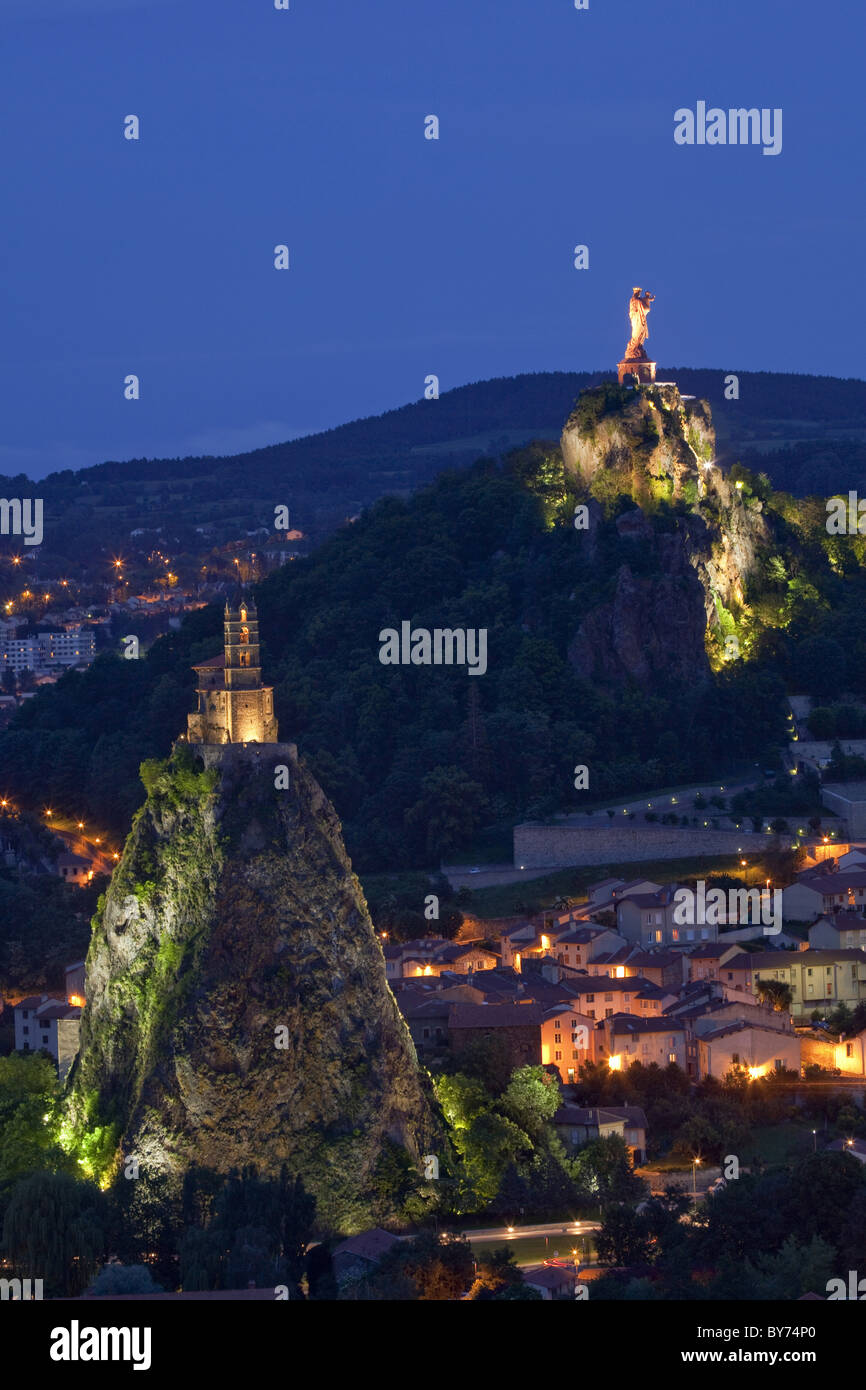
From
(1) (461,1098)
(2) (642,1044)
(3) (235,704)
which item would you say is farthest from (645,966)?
(3) (235,704)

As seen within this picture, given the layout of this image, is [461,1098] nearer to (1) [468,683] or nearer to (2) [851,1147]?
(2) [851,1147]

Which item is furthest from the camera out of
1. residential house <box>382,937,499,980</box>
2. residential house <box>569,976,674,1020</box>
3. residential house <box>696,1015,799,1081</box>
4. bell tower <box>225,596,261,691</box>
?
residential house <box>382,937,499,980</box>

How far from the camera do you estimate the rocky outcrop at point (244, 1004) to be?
38.5 m

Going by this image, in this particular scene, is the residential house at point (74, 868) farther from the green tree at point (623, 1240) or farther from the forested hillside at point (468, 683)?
the green tree at point (623, 1240)

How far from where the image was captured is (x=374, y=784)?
62781 millimetres

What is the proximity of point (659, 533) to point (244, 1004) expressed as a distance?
28493 mm

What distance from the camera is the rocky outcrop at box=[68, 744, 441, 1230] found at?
38469 mm

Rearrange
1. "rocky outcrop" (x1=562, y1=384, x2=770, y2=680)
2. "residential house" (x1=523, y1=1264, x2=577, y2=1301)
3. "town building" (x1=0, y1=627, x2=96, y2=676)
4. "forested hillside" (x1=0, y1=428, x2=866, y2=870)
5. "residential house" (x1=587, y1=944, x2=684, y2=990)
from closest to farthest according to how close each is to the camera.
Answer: "residential house" (x1=523, y1=1264, x2=577, y2=1301) → "residential house" (x1=587, y1=944, x2=684, y2=990) → "forested hillside" (x1=0, y1=428, x2=866, y2=870) → "rocky outcrop" (x1=562, y1=384, x2=770, y2=680) → "town building" (x1=0, y1=627, x2=96, y2=676)

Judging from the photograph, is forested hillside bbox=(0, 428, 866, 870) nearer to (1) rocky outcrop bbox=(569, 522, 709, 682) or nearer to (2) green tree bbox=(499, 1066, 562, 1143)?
(1) rocky outcrop bbox=(569, 522, 709, 682)

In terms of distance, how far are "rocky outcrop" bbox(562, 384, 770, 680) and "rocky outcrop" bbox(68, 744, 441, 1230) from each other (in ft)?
78.4

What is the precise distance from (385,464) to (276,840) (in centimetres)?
10093

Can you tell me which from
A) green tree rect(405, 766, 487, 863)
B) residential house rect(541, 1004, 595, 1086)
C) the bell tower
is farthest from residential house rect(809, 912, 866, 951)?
the bell tower

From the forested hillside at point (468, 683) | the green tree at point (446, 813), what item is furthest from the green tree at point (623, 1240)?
the forested hillside at point (468, 683)
